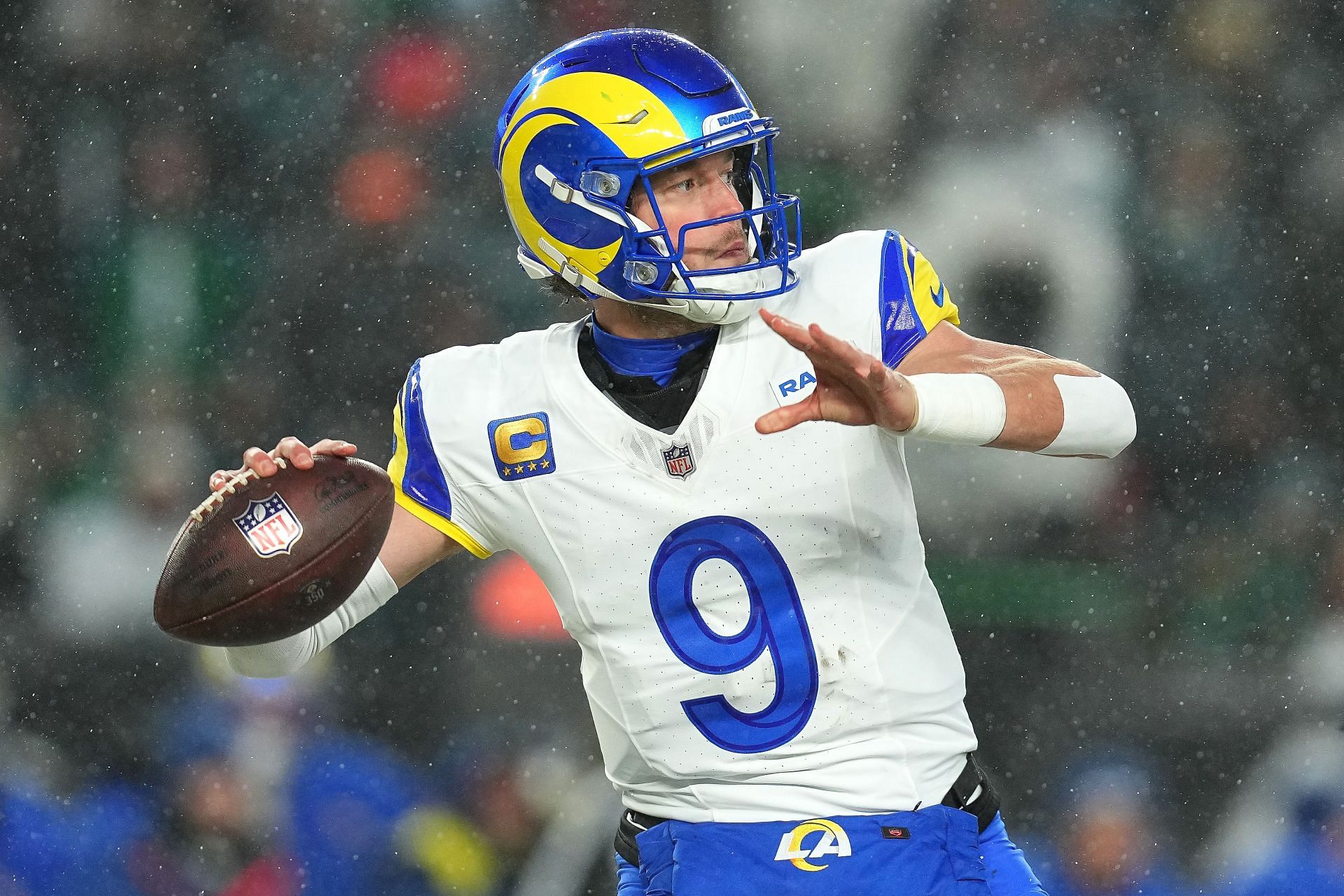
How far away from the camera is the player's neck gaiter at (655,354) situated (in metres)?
1.80

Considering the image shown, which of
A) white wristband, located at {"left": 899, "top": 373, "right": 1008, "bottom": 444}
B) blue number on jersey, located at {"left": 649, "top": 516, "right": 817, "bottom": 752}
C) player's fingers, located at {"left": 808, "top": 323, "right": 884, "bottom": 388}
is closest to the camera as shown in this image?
player's fingers, located at {"left": 808, "top": 323, "right": 884, "bottom": 388}

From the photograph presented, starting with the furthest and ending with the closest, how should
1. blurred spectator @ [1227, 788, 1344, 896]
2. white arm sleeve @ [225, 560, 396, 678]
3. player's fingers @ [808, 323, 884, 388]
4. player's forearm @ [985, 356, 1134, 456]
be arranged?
blurred spectator @ [1227, 788, 1344, 896] → white arm sleeve @ [225, 560, 396, 678] → player's forearm @ [985, 356, 1134, 456] → player's fingers @ [808, 323, 884, 388]

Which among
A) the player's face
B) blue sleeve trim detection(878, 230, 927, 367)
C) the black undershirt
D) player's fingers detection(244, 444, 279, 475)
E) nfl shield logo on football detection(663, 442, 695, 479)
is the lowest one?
player's fingers detection(244, 444, 279, 475)

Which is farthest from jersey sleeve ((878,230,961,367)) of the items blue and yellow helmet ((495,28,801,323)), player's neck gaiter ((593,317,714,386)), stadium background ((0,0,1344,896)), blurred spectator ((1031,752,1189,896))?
blurred spectator ((1031,752,1189,896))

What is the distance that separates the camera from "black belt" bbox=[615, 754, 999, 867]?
1.70 meters

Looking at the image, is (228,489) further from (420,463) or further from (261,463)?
(420,463)

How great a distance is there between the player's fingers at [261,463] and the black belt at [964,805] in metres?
0.61

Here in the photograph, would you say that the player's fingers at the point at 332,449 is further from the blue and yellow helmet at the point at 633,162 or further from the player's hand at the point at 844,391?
the player's hand at the point at 844,391

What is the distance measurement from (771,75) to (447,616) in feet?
4.51

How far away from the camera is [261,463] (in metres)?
1.66

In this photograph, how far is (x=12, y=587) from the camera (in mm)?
3178

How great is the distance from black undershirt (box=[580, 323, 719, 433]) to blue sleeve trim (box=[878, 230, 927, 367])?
21 centimetres

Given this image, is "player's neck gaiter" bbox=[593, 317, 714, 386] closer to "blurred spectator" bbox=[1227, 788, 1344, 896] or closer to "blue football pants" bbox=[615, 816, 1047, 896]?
"blue football pants" bbox=[615, 816, 1047, 896]

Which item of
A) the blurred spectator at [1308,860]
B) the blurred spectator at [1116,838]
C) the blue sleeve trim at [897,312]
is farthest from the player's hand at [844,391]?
the blurred spectator at [1308,860]
